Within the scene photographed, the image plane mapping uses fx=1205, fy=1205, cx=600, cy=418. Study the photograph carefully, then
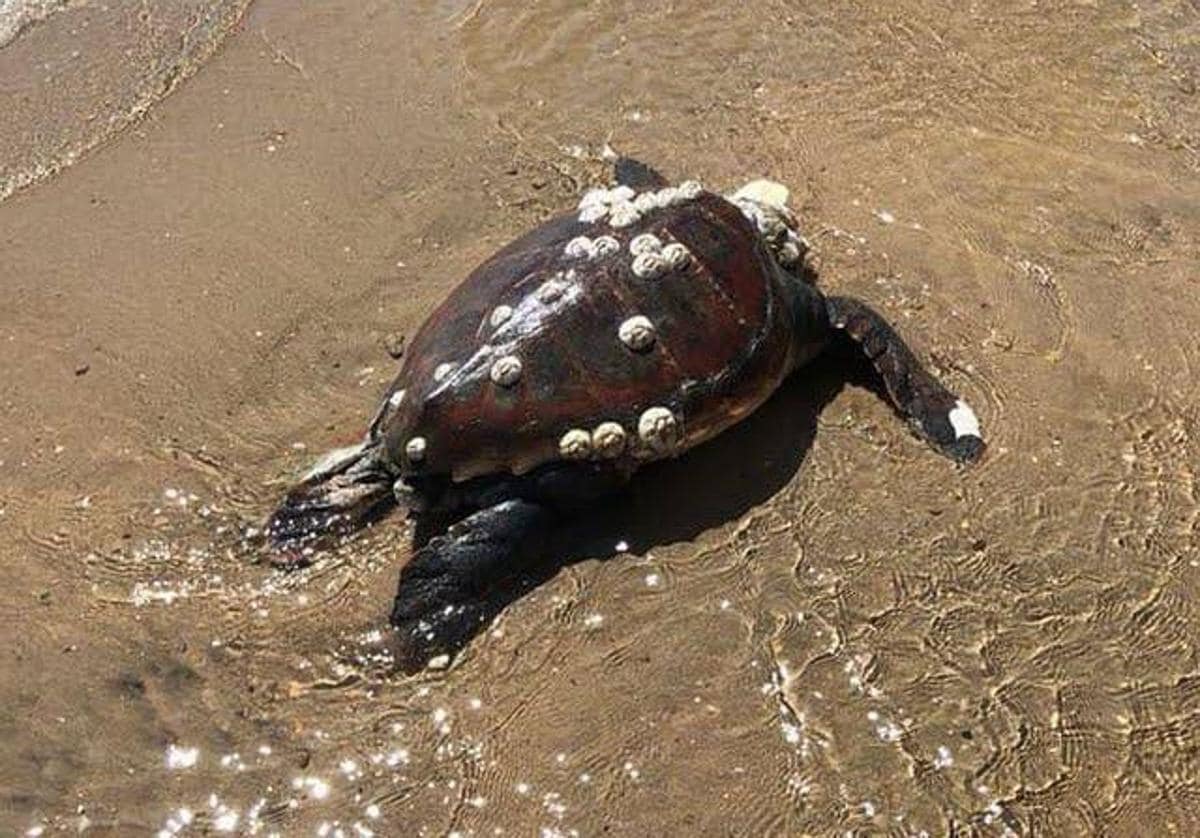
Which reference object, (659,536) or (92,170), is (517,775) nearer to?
(659,536)

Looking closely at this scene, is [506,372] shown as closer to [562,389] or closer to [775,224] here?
[562,389]

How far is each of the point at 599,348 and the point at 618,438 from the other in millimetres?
334

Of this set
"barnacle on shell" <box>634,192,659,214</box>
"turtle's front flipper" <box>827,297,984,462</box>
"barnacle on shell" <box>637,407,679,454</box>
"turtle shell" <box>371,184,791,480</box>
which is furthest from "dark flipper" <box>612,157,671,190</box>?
"barnacle on shell" <box>637,407,679,454</box>

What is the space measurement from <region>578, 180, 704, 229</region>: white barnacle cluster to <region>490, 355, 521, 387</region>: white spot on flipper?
0.80 meters

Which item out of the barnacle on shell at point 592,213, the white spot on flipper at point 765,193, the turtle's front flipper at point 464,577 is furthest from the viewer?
the white spot on flipper at point 765,193

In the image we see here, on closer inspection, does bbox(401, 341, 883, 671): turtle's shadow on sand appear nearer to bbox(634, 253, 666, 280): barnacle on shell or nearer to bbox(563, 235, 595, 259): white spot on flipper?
bbox(634, 253, 666, 280): barnacle on shell

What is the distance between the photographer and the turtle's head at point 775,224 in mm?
5156

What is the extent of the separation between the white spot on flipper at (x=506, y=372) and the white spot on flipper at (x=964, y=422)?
1.78 meters

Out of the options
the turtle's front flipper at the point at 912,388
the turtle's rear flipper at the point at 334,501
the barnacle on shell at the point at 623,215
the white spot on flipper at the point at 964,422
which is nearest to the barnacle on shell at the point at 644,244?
the barnacle on shell at the point at 623,215

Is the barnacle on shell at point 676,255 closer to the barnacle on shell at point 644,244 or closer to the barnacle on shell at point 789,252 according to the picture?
the barnacle on shell at point 644,244

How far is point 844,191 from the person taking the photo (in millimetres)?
6016

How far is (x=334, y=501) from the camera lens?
445 cm

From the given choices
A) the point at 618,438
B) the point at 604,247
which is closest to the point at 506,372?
the point at 618,438

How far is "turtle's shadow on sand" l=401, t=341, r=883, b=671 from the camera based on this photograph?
173 inches
